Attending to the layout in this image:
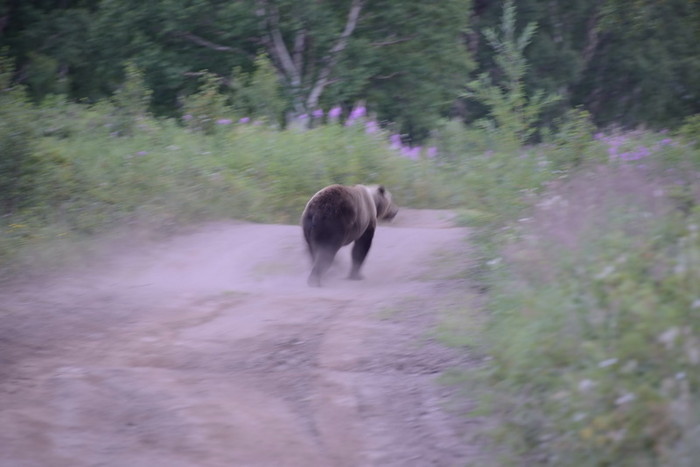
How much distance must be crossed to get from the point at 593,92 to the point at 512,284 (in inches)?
1431

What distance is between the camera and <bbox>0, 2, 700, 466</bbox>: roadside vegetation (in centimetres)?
432

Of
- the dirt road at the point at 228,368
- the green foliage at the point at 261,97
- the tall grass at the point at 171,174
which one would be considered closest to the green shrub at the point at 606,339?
the dirt road at the point at 228,368

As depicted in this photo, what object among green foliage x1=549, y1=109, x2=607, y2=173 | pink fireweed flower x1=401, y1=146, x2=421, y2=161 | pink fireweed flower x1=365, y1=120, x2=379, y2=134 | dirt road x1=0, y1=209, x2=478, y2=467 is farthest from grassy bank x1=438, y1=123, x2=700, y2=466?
pink fireweed flower x1=401, y1=146, x2=421, y2=161

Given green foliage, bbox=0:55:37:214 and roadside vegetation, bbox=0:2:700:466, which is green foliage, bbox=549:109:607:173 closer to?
roadside vegetation, bbox=0:2:700:466

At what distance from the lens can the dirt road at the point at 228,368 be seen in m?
5.27

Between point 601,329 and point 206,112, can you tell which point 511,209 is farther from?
point 206,112

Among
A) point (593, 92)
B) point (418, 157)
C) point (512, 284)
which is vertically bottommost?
point (593, 92)

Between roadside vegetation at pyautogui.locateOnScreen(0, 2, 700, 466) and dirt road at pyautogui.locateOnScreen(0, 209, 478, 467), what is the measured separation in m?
0.53

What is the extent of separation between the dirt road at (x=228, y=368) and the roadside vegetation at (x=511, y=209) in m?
0.53

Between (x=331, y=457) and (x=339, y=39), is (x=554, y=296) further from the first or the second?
(x=339, y=39)

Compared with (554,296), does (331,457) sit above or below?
below

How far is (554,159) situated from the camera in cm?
976

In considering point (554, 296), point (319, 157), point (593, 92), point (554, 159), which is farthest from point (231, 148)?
point (593, 92)

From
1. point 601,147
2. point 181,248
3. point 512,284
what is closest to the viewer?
point 512,284
